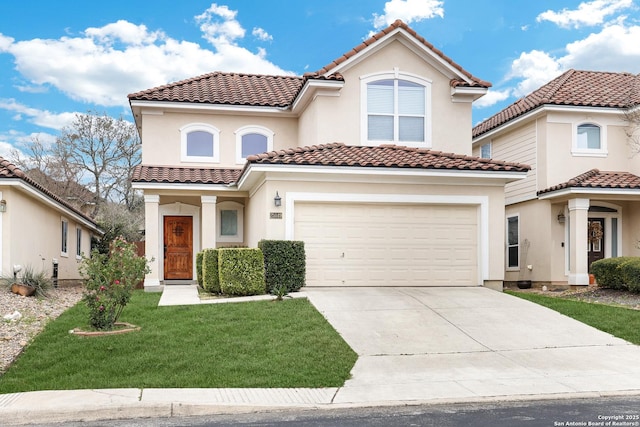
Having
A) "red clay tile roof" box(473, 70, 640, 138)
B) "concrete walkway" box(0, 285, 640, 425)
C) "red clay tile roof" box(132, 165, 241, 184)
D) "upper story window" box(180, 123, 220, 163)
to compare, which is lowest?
"concrete walkway" box(0, 285, 640, 425)

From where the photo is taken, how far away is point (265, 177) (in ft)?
52.7

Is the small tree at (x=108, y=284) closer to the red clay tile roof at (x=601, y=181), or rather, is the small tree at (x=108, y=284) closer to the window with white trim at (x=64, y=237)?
the red clay tile roof at (x=601, y=181)

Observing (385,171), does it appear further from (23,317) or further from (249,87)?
(249,87)

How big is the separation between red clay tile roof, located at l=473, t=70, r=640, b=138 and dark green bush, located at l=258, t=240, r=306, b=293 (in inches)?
404

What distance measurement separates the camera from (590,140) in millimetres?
21422

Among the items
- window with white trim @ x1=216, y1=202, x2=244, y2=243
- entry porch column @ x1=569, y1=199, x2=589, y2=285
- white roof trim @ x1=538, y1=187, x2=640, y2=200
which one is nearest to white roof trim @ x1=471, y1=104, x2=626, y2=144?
white roof trim @ x1=538, y1=187, x2=640, y2=200

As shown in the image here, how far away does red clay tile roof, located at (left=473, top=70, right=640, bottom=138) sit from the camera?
21000mm

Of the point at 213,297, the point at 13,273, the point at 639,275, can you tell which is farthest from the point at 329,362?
the point at 13,273

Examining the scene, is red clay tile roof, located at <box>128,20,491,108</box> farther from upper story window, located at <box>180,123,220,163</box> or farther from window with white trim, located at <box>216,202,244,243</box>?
window with white trim, located at <box>216,202,244,243</box>

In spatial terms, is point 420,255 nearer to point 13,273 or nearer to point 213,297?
point 213,297

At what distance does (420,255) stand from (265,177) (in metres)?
4.48

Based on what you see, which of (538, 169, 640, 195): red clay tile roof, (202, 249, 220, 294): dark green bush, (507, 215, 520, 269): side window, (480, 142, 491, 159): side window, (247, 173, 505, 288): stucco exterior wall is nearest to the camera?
(247, 173, 505, 288): stucco exterior wall

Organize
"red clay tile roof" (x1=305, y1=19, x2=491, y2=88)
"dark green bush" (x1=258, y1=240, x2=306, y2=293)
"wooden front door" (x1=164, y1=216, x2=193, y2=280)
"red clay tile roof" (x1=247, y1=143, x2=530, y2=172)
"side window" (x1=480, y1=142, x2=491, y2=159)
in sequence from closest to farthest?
"dark green bush" (x1=258, y1=240, x2=306, y2=293) → "red clay tile roof" (x1=247, y1=143, x2=530, y2=172) → "red clay tile roof" (x1=305, y1=19, x2=491, y2=88) → "wooden front door" (x1=164, y1=216, x2=193, y2=280) → "side window" (x1=480, y1=142, x2=491, y2=159)

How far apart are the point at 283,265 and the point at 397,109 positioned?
6595mm
